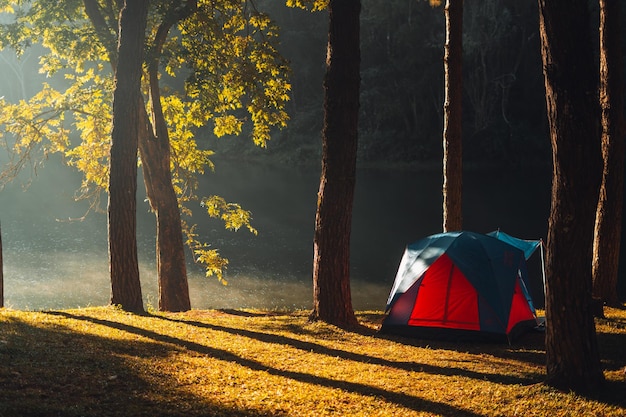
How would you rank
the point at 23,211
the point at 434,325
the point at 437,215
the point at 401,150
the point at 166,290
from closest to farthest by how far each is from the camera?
the point at 434,325 < the point at 166,290 < the point at 437,215 < the point at 23,211 < the point at 401,150

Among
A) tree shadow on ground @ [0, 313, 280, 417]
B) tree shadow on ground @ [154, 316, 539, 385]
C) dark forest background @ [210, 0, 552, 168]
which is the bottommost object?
tree shadow on ground @ [154, 316, 539, 385]

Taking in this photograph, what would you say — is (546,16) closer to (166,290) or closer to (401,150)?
(166,290)

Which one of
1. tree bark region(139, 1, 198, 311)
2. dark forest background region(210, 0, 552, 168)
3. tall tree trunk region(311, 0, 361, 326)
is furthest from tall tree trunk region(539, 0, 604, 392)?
dark forest background region(210, 0, 552, 168)

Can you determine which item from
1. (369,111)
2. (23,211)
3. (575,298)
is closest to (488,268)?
(575,298)

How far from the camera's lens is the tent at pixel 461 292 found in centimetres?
1144

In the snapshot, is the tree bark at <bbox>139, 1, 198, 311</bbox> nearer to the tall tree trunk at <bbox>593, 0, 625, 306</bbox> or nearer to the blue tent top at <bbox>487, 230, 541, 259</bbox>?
the blue tent top at <bbox>487, 230, 541, 259</bbox>

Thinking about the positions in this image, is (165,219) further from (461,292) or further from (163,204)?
(461,292)

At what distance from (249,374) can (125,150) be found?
596cm

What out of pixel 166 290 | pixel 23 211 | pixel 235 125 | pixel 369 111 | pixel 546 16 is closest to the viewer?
pixel 546 16

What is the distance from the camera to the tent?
450 inches

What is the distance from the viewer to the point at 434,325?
38.3 ft

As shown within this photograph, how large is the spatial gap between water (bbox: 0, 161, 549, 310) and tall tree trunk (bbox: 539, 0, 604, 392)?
14.1m

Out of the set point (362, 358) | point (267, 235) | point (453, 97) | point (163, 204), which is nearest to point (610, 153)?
point (453, 97)

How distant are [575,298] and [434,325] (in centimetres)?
516
